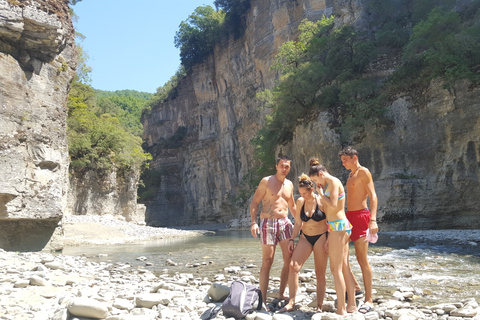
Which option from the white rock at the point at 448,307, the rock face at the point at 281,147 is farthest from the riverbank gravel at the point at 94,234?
the white rock at the point at 448,307

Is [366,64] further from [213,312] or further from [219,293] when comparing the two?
[213,312]

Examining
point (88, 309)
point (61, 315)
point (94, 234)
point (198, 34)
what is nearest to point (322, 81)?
point (94, 234)

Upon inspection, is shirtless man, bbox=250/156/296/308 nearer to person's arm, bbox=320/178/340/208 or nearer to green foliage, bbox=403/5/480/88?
person's arm, bbox=320/178/340/208

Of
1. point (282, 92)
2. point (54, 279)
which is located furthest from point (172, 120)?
point (54, 279)

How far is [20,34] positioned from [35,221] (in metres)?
5.70

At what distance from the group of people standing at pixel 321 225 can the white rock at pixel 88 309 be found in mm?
1918

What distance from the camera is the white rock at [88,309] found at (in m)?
4.11

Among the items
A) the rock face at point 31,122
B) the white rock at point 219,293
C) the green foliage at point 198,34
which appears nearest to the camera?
the white rock at point 219,293

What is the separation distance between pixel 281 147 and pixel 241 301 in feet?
86.7

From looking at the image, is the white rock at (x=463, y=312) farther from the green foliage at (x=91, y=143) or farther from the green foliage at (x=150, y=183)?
the green foliage at (x=150, y=183)

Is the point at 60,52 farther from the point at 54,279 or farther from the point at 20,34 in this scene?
the point at 54,279

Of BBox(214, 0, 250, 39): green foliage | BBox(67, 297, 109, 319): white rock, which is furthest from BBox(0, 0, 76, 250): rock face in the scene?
BBox(214, 0, 250, 39): green foliage

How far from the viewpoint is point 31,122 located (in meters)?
11.7

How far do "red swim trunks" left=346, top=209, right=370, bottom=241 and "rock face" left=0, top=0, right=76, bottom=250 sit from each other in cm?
990
